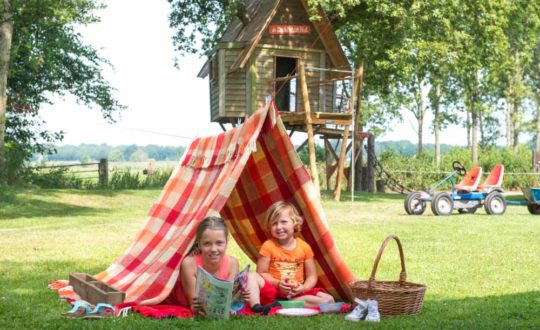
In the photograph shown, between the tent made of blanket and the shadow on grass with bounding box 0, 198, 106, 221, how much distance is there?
1107cm

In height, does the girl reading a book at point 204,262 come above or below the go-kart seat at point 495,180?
below

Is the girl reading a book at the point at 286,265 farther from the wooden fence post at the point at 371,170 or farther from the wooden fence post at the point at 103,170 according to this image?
the wooden fence post at the point at 371,170

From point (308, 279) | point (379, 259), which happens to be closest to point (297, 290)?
point (308, 279)

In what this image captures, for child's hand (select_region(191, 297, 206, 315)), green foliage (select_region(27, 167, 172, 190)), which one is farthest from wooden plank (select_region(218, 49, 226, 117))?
child's hand (select_region(191, 297, 206, 315))

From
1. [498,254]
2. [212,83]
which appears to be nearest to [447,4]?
[212,83]

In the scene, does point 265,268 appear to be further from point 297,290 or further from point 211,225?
point 211,225

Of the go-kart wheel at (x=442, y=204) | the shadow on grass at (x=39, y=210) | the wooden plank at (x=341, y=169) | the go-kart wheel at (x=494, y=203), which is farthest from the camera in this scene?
the wooden plank at (x=341, y=169)

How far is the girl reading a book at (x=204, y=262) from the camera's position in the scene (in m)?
6.53

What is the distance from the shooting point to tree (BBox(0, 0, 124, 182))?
26.1m

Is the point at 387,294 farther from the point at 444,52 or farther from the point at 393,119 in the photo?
the point at 393,119

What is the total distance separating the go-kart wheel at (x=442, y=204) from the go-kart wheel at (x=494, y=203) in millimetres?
1088

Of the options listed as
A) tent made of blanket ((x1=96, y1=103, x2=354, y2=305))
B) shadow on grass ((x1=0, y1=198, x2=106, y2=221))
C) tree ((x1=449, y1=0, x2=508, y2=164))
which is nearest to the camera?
tent made of blanket ((x1=96, y1=103, x2=354, y2=305))

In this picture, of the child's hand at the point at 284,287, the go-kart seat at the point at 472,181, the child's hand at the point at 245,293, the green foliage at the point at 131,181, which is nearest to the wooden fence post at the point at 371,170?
the green foliage at the point at 131,181

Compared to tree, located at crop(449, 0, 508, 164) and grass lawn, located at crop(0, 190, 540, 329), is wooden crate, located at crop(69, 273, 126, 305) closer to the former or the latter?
grass lawn, located at crop(0, 190, 540, 329)
